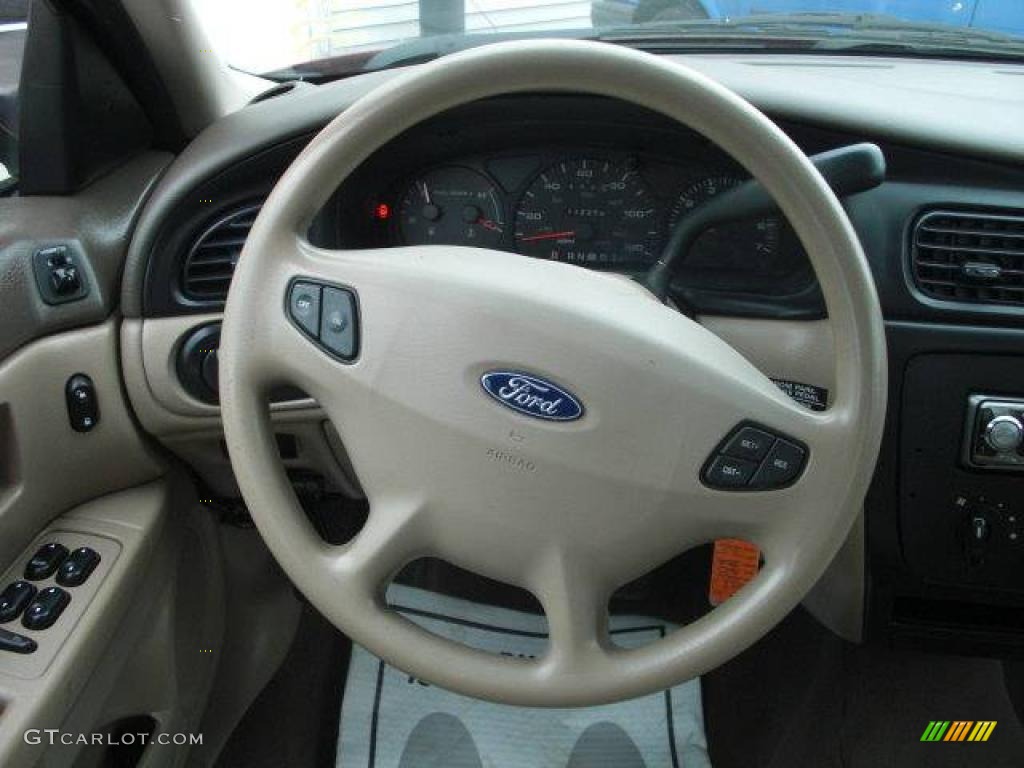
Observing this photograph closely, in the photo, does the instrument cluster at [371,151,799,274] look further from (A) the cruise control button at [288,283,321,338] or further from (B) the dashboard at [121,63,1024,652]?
(A) the cruise control button at [288,283,321,338]

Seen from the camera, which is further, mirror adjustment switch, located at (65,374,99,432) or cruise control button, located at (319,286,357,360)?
mirror adjustment switch, located at (65,374,99,432)

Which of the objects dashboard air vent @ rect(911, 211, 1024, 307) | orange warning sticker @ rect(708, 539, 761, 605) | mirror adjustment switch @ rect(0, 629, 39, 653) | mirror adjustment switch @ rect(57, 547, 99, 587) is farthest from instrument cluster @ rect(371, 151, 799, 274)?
mirror adjustment switch @ rect(0, 629, 39, 653)

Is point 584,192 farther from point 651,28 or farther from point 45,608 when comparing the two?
point 45,608

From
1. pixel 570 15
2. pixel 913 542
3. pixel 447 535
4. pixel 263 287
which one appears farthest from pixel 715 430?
pixel 570 15

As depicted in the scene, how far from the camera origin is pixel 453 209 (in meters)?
1.41

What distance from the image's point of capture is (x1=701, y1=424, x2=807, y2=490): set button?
3.08ft

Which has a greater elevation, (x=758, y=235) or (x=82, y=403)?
(x=758, y=235)

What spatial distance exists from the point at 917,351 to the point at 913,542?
0.89ft

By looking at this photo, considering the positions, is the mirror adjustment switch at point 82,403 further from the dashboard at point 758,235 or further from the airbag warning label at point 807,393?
the airbag warning label at point 807,393

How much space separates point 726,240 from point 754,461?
1.55 ft

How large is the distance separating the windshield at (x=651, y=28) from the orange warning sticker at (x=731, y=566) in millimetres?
780

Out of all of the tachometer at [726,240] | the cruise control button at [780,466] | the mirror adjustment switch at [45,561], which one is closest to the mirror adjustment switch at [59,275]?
the mirror adjustment switch at [45,561]

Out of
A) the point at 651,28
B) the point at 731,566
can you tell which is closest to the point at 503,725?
the point at 731,566

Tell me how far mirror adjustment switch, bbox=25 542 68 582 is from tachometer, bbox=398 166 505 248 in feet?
2.11
